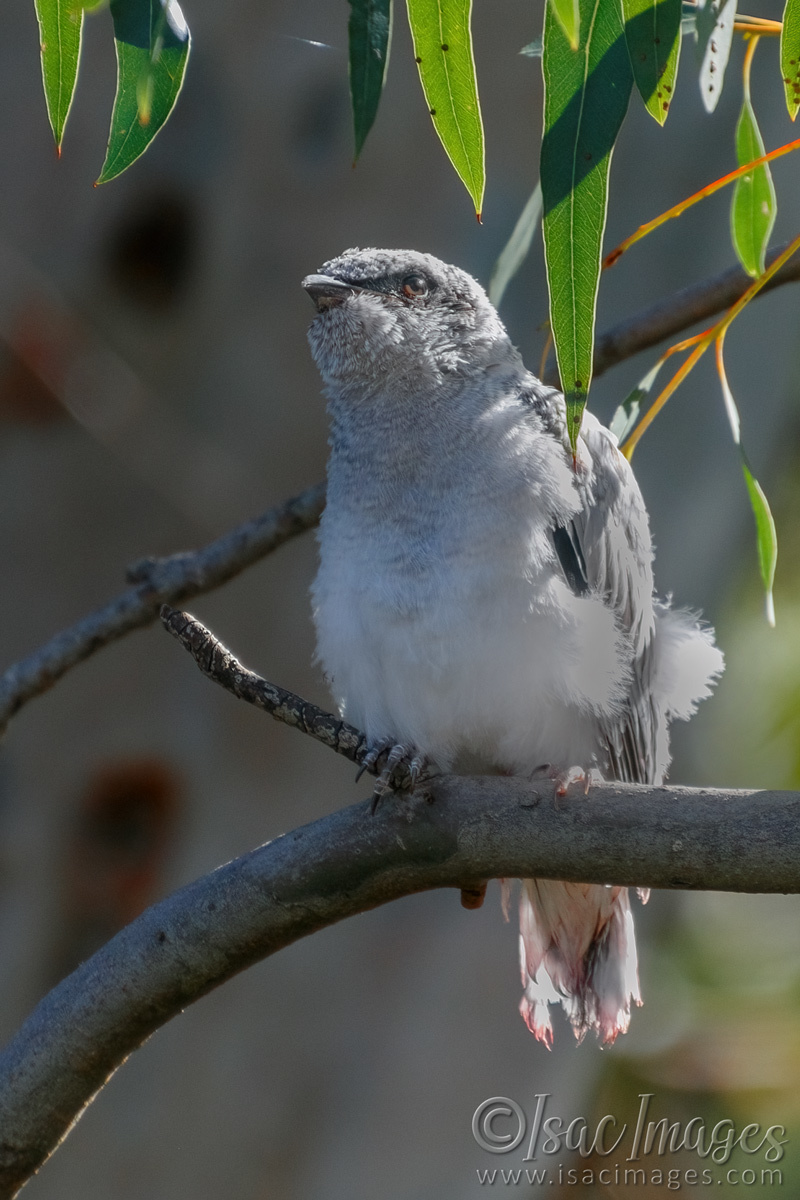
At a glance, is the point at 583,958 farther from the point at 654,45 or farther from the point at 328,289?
the point at 654,45

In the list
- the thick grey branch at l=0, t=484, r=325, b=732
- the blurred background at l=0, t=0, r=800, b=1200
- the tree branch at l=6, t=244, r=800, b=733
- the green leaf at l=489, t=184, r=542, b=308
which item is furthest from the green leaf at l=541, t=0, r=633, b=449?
the blurred background at l=0, t=0, r=800, b=1200

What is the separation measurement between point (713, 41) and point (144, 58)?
0.86m

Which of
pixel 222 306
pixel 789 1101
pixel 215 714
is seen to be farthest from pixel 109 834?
pixel 789 1101

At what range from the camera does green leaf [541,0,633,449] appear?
1.51 metres

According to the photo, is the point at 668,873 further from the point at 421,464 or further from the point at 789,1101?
the point at 789,1101

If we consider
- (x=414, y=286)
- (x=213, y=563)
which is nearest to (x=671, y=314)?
(x=414, y=286)

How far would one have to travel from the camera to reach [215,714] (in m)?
3.37

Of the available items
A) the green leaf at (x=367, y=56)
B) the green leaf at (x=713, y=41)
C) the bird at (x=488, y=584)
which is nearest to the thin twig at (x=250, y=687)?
the bird at (x=488, y=584)

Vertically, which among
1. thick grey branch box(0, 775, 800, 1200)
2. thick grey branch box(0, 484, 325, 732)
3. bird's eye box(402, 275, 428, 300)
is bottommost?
thick grey branch box(0, 775, 800, 1200)

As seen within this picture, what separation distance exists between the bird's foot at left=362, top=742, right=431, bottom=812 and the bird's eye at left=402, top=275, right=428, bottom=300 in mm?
877

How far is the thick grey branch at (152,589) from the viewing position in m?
2.36

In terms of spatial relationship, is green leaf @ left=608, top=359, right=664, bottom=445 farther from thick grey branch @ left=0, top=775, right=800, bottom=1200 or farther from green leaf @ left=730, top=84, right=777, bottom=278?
thick grey branch @ left=0, top=775, right=800, bottom=1200

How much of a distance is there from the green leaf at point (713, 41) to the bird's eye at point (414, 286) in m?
0.66

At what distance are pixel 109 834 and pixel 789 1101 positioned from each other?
2.99 m
